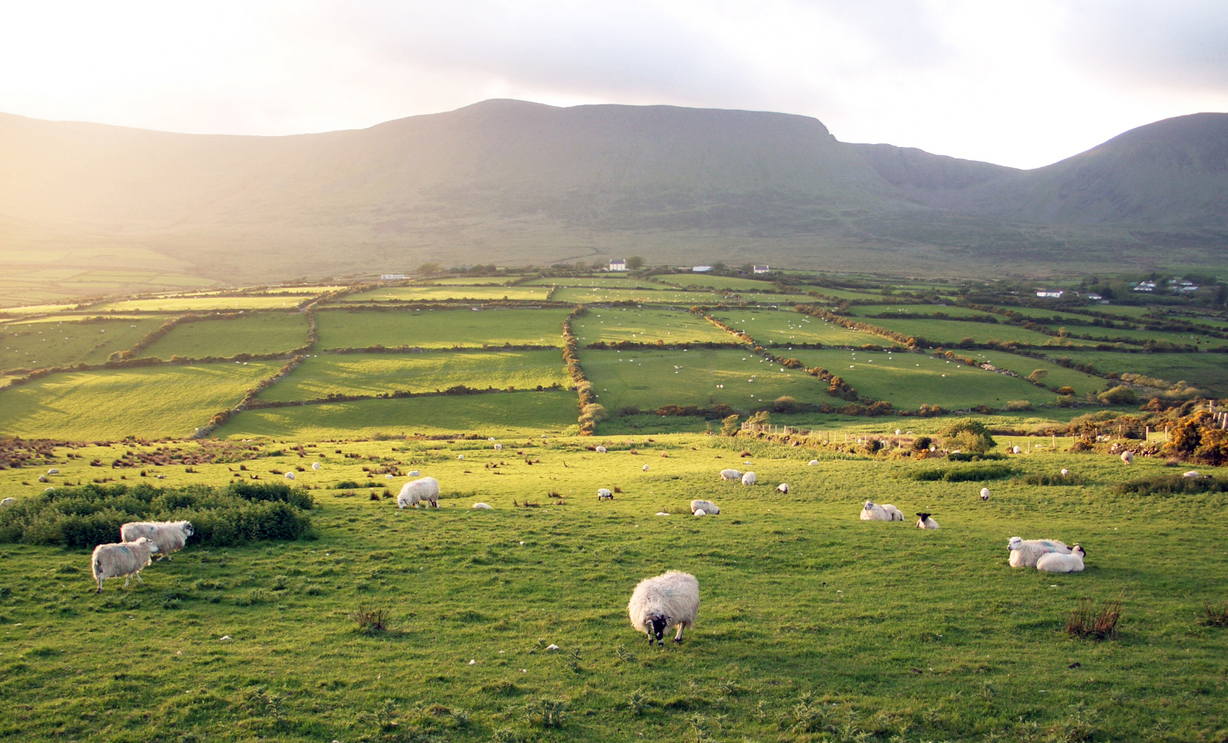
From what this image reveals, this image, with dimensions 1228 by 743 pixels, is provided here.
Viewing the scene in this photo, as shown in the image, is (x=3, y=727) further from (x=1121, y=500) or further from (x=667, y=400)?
(x=667, y=400)

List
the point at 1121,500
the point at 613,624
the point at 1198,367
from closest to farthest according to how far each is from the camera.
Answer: the point at 613,624, the point at 1121,500, the point at 1198,367

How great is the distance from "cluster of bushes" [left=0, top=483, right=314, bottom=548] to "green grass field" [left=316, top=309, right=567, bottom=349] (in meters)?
48.9

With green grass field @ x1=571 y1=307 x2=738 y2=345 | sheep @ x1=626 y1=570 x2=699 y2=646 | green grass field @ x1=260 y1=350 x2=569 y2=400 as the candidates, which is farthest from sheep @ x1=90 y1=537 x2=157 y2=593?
green grass field @ x1=571 y1=307 x2=738 y2=345

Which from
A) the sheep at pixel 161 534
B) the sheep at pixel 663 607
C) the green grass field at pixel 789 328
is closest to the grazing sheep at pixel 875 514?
the sheep at pixel 663 607

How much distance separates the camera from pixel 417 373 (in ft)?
199

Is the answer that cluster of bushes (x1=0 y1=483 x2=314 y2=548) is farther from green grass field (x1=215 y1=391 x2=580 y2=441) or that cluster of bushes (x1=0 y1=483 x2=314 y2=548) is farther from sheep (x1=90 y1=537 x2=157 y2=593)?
green grass field (x1=215 y1=391 x2=580 y2=441)

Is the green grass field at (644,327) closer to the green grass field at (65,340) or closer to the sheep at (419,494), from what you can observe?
the green grass field at (65,340)

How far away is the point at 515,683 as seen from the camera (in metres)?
10.3

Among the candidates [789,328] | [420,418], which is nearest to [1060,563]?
[420,418]

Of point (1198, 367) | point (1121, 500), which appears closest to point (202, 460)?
point (1121, 500)

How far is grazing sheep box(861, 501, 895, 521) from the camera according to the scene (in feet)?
69.1

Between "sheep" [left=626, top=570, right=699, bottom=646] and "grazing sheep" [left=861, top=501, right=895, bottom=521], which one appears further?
"grazing sheep" [left=861, top=501, right=895, bottom=521]

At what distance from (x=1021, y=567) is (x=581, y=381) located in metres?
44.9

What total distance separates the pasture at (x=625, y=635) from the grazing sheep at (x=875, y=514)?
82 centimetres
